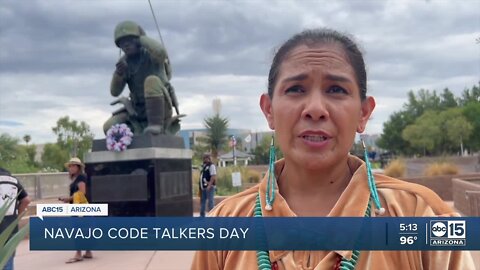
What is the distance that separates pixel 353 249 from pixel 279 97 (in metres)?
0.47

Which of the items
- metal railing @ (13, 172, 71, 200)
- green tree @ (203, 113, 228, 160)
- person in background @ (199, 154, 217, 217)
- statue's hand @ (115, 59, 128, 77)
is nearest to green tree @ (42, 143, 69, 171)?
green tree @ (203, 113, 228, 160)

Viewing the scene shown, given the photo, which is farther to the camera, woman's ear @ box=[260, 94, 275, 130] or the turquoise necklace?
woman's ear @ box=[260, 94, 275, 130]

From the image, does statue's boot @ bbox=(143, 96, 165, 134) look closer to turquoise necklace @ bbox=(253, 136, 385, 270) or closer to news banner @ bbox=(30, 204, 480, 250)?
news banner @ bbox=(30, 204, 480, 250)

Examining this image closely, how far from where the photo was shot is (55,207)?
9.37 ft

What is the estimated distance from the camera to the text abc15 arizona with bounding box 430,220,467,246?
5.26 ft

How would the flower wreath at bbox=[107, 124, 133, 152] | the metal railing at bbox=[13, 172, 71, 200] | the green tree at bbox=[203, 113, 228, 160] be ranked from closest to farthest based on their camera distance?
the flower wreath at bbox=[107, 124, 133, 152]
the metal railing at bbox=[13, 172, 71, 200]
the green tree at bbox=[203, 113, 228, 160]

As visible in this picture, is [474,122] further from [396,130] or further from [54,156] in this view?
[54,156]

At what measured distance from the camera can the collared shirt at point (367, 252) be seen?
4.66 feet

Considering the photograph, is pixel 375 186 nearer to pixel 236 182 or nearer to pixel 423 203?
pixel 423 203

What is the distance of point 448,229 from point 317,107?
0.59 metres

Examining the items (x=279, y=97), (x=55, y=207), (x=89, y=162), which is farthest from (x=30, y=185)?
(x=279, y=97)

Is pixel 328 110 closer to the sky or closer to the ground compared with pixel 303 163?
closer to the sky

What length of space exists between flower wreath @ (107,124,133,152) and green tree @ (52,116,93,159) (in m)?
36.9

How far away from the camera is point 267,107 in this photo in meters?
Result: 1.70
